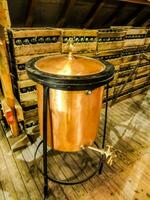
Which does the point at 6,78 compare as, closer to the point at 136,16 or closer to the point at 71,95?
the point at 71,95

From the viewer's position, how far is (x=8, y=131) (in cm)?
311

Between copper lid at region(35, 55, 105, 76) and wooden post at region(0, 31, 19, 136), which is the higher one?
copper lid at region(35, 55, 105, 76)

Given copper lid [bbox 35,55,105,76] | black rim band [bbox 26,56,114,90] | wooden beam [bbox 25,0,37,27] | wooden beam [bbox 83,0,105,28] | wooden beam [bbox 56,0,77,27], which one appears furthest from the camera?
wooden beam [bbox 83,0,105,28]

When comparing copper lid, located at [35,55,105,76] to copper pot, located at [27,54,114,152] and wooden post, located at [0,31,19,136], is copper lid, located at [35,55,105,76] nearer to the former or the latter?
copper pot, located at [27,54,114,152]

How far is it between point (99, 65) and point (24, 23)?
2288 millimetres

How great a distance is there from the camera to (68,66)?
171 centimetres

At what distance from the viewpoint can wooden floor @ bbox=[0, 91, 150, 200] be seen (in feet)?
7.12

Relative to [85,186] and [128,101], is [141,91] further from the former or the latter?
[85,186]

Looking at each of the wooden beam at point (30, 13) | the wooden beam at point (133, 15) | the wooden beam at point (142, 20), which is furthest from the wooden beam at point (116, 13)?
the wooden beam at point (30, 13)

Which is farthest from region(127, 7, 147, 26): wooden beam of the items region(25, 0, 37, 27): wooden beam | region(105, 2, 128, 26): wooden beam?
region(25, 0, 37, 27): wooden beam

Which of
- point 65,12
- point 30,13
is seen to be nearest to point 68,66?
point 30,13

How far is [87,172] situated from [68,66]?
1.53 meters

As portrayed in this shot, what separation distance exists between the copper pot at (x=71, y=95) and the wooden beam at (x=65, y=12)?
185 centimetres

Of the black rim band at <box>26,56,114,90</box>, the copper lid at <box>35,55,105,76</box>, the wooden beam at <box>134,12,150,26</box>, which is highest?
the wooden beam at <box>134,12,150,26</box>
